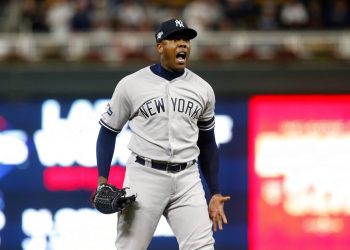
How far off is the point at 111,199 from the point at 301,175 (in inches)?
179

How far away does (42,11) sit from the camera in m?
11.7

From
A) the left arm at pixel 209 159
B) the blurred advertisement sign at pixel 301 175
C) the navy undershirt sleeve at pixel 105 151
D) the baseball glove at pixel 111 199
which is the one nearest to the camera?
the baseball glove at pixel 111 199

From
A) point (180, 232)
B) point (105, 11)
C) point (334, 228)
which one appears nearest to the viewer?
point (180, 232)

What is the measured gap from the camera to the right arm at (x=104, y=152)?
534 cm

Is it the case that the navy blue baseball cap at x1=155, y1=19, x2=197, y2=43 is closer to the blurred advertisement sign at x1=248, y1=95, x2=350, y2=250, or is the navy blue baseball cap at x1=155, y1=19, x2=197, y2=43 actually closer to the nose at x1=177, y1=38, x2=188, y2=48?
the nose at x1=177, y1=38, x2=188, y2=48

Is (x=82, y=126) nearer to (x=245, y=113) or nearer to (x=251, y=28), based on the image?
(x=245, y=113)

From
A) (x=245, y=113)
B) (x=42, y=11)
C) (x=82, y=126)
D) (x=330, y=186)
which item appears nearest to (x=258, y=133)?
(x=245, y=113)

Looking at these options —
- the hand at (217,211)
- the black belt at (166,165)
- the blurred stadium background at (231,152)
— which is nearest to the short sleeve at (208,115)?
the black belt at (166,165)

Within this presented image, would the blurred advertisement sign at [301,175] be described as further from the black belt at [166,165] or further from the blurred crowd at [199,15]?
the black belt at [166,165]

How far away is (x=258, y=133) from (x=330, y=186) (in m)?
0.85

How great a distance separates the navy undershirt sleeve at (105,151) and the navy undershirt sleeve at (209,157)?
0.50 m

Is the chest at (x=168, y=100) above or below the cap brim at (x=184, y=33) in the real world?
below

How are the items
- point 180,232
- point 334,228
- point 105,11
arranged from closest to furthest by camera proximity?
point 180,232, point 334,228, point 105,11

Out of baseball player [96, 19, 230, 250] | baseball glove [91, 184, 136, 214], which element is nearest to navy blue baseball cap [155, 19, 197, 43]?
baseball player [96, 19, 230, 250]
